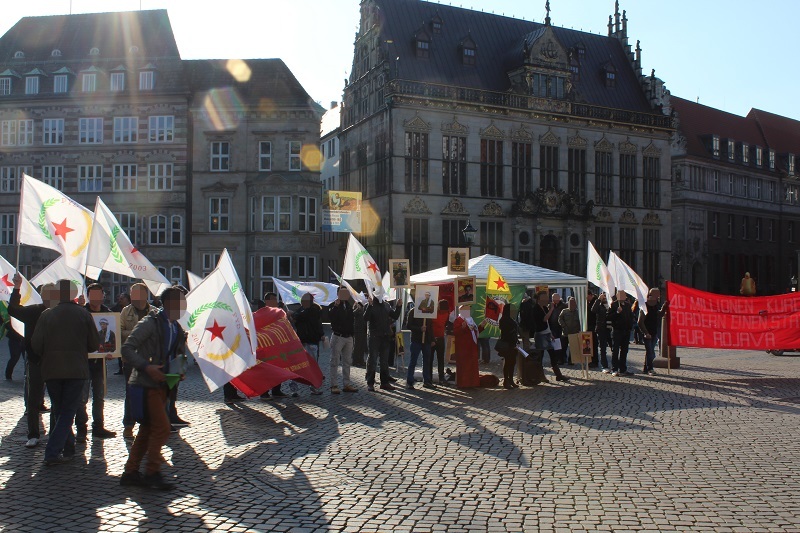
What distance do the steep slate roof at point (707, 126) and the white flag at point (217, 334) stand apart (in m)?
57.8

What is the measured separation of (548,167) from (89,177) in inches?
1015

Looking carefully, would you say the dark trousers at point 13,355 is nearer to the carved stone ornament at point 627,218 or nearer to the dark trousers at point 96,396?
the dark trousers at point 96,396

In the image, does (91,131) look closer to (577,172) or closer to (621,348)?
(577,172)

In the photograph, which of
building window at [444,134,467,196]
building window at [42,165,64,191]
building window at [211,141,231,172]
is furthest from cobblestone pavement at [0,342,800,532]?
building window at [42,165,64,191]

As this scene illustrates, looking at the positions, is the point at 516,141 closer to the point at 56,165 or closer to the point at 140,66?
the point at 140,66

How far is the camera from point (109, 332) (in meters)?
11.7

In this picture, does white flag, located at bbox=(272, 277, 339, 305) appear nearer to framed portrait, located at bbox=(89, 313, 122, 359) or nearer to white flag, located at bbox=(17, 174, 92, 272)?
white flag, located at bbox=(17, 174, 92, 272)

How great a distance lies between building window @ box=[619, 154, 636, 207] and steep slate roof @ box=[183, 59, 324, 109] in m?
20.0

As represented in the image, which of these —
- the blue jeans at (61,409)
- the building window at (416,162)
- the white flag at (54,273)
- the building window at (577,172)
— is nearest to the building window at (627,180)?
the building window at (577,172)

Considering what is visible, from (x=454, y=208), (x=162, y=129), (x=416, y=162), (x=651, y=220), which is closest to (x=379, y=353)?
(x=416, y=162)

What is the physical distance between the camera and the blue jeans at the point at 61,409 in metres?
8.97

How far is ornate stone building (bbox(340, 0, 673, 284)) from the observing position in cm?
4522

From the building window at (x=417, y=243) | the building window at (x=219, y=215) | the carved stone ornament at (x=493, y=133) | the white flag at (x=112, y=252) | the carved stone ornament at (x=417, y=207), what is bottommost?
the white flag at (x=112, y=252)

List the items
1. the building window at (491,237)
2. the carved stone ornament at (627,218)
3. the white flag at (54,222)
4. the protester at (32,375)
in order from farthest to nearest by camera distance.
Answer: the carved stone ornament at (627,218)
the building window at (491,237)
the white flag at (54,222)
the protester at (32,375)
